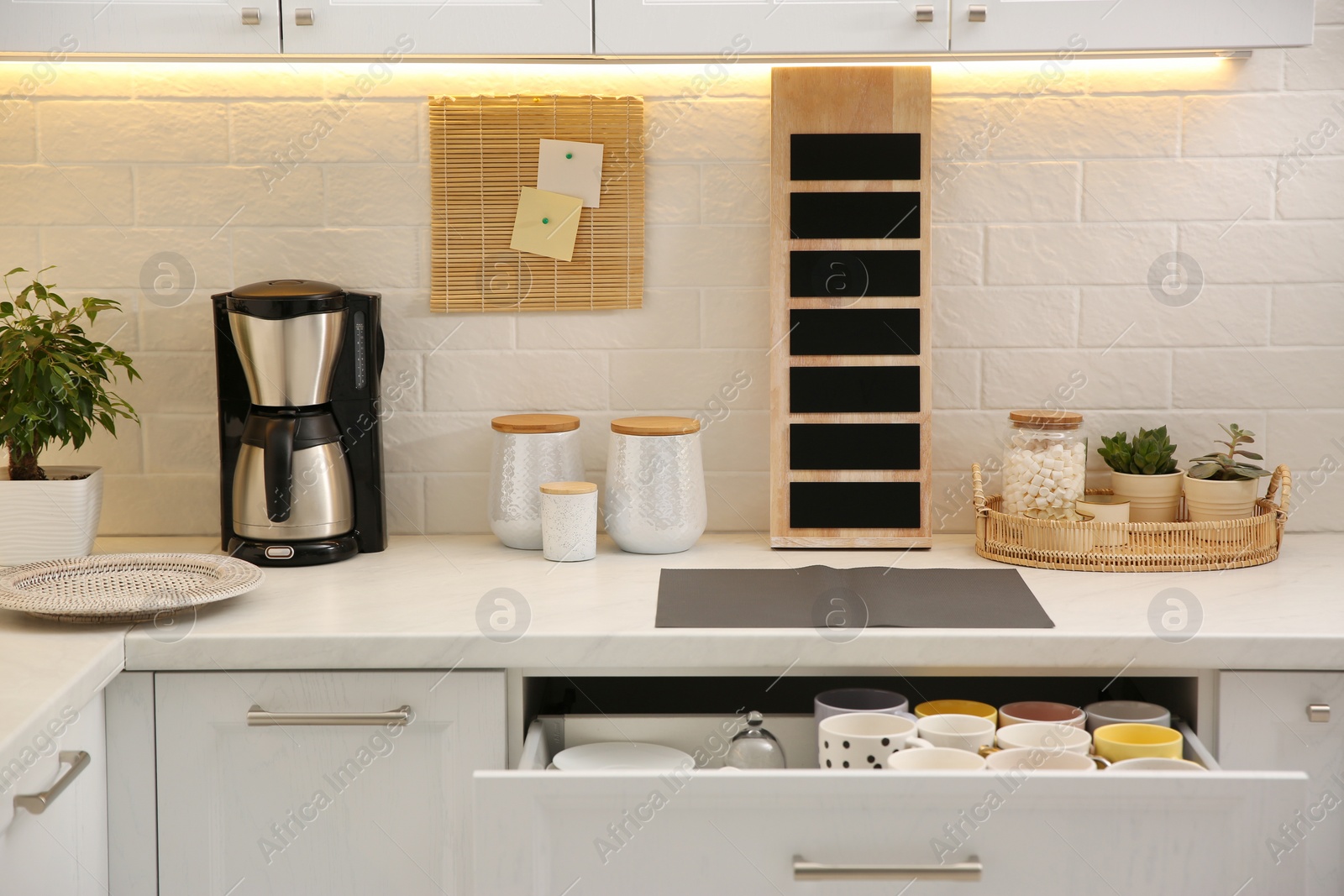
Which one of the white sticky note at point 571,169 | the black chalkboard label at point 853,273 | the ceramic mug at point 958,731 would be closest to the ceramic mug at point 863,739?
the ceramic mug at point 958,731

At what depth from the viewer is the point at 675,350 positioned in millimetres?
1906

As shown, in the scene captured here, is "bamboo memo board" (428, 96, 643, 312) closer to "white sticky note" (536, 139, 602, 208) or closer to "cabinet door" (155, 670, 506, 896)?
"white sticky note" (536, 139, 602, 208)

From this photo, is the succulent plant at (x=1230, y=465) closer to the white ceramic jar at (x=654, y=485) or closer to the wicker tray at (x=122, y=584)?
the white ceramic jar at (x=654, y=485)

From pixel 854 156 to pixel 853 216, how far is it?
9cm

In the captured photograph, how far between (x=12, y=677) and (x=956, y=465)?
1354mm

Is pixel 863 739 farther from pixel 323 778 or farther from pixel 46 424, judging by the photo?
pixel 46 424

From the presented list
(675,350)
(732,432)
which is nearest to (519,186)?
(675,350)

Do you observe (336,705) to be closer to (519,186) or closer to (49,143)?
(519,186)

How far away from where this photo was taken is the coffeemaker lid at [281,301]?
1635mm

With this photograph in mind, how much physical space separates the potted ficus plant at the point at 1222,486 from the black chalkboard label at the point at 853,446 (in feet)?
1.33

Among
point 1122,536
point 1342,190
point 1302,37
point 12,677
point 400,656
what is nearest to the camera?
point 12,677

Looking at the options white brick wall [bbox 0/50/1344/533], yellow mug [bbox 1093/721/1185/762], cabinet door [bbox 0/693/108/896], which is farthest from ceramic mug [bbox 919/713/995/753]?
cabinet door [bbox 0/693/108/896]

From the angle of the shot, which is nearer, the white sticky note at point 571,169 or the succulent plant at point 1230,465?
the succulent plant at point 1230,465

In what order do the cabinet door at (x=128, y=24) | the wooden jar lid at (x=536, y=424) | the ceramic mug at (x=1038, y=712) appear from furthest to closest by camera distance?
the wooden jar lid at (x=536, y=424), the cabinet door at (x=128, y=24), the ceramic mug at (x=1038, y=712)
